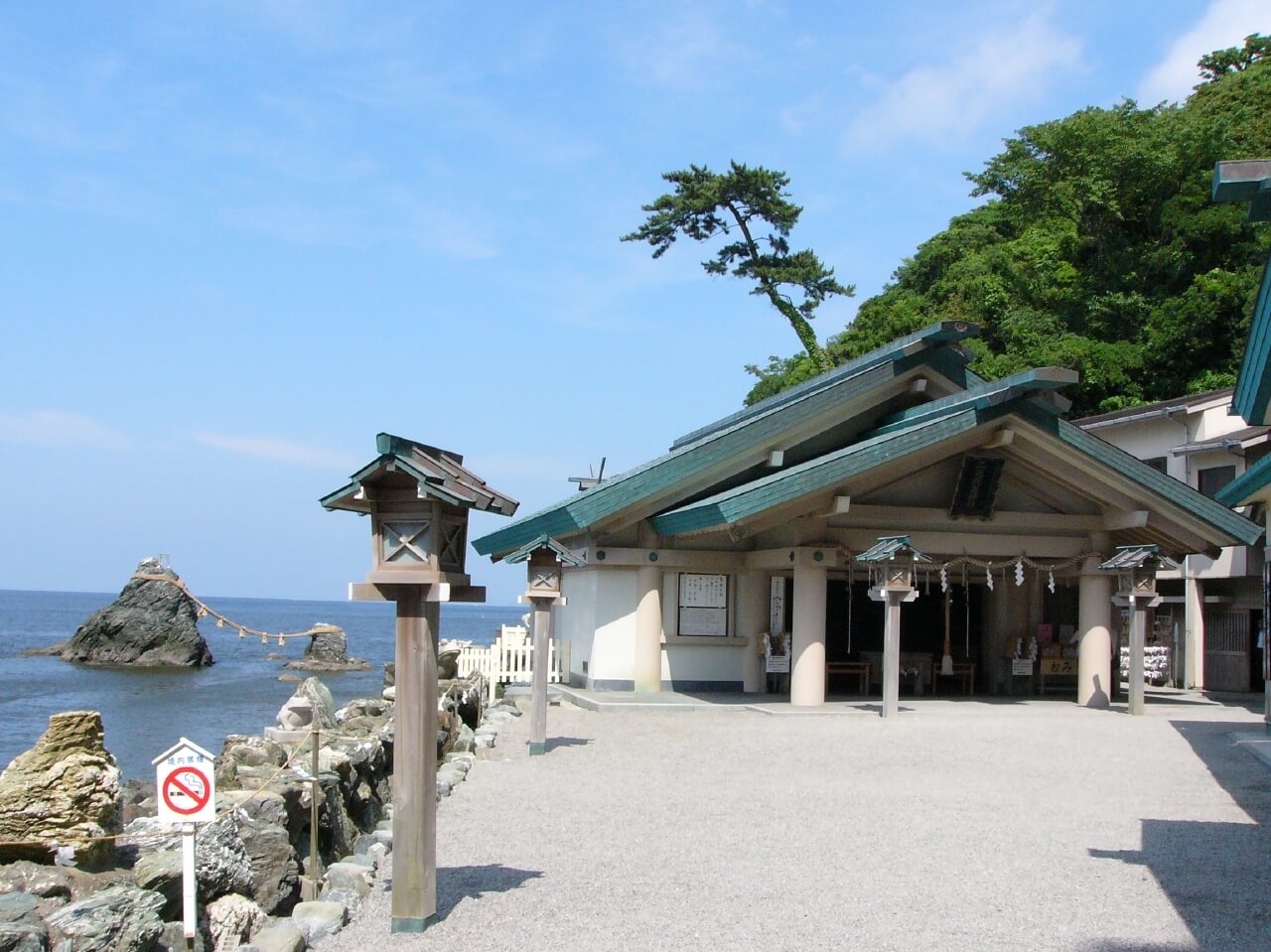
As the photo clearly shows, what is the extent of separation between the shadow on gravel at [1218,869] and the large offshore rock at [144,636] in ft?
196

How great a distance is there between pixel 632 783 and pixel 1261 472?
924 cm

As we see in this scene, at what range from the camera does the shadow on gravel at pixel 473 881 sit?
789 centimetres

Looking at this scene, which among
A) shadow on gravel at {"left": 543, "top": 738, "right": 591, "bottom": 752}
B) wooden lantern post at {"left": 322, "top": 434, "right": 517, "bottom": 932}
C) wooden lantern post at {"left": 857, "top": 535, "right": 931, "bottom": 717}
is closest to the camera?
wooden lantern post at {"left": 322, "top": 434, "right": 517, "bottom": 932}

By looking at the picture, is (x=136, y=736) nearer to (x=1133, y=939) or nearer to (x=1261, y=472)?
(x=1261, y=472)

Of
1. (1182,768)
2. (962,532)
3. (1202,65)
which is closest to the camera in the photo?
(1182,768)

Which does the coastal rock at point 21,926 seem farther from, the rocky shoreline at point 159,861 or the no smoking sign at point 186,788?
the no smoking sign at point 186,788

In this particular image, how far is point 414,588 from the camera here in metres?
7.41

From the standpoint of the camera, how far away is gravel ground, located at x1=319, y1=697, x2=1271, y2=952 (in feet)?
23.9

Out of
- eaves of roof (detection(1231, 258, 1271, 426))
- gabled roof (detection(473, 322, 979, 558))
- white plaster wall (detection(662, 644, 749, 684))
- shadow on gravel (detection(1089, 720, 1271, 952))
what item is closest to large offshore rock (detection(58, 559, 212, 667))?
gabled roof (detection(473, 322, 979, 558))

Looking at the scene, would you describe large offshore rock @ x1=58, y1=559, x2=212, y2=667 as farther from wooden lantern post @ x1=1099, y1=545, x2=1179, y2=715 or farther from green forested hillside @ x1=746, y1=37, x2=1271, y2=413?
wooden lantern post @ x1=1099, y1=545, x2=1179, y2=715

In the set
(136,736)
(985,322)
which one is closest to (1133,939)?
(136,736)

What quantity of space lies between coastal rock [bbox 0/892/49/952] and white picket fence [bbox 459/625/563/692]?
15696 millimetres

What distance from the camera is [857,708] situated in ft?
63.8

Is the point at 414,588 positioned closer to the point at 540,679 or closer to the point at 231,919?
the point at 231,919
